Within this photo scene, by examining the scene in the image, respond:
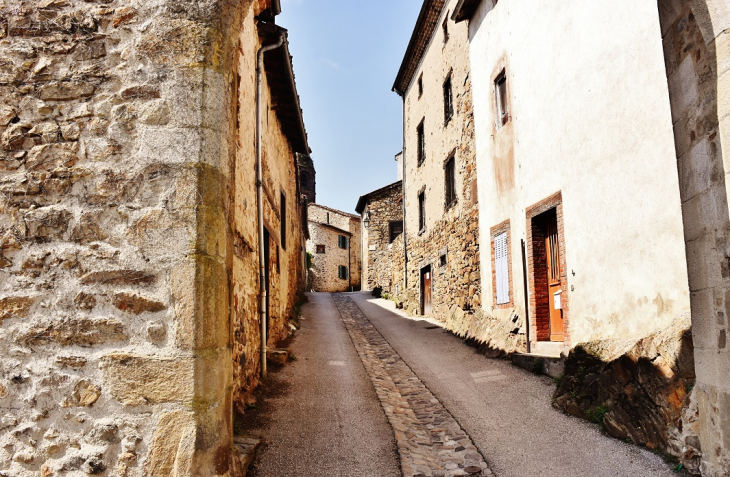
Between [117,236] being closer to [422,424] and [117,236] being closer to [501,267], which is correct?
[422,424]

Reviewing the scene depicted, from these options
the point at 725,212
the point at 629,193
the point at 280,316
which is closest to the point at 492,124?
the point at 629,193

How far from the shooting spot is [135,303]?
8.88 feet

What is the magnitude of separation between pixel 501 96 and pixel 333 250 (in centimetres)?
2229

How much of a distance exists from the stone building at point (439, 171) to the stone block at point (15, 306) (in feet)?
28.6

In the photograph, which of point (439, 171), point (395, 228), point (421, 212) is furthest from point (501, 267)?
point (395, 228)

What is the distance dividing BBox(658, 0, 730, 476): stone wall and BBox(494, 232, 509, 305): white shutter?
5.56 meters

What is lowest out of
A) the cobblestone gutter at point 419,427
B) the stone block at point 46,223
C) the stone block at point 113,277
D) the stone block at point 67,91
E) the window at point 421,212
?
the cobblestone gutter at point 419,427

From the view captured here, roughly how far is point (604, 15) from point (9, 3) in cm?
583

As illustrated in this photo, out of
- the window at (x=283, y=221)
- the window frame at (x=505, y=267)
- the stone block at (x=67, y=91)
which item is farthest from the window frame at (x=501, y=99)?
the stone block at (x=67, y=91)

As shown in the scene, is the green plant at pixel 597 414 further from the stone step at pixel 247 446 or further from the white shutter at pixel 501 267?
the white shutter at pixel 501 267

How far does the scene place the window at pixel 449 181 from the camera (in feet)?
41.0

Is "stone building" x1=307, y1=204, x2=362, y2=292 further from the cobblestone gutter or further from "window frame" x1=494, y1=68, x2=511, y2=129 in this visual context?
the cobblestone gutter

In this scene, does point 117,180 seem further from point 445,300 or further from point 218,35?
point 445,300

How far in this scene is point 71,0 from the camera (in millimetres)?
2973
